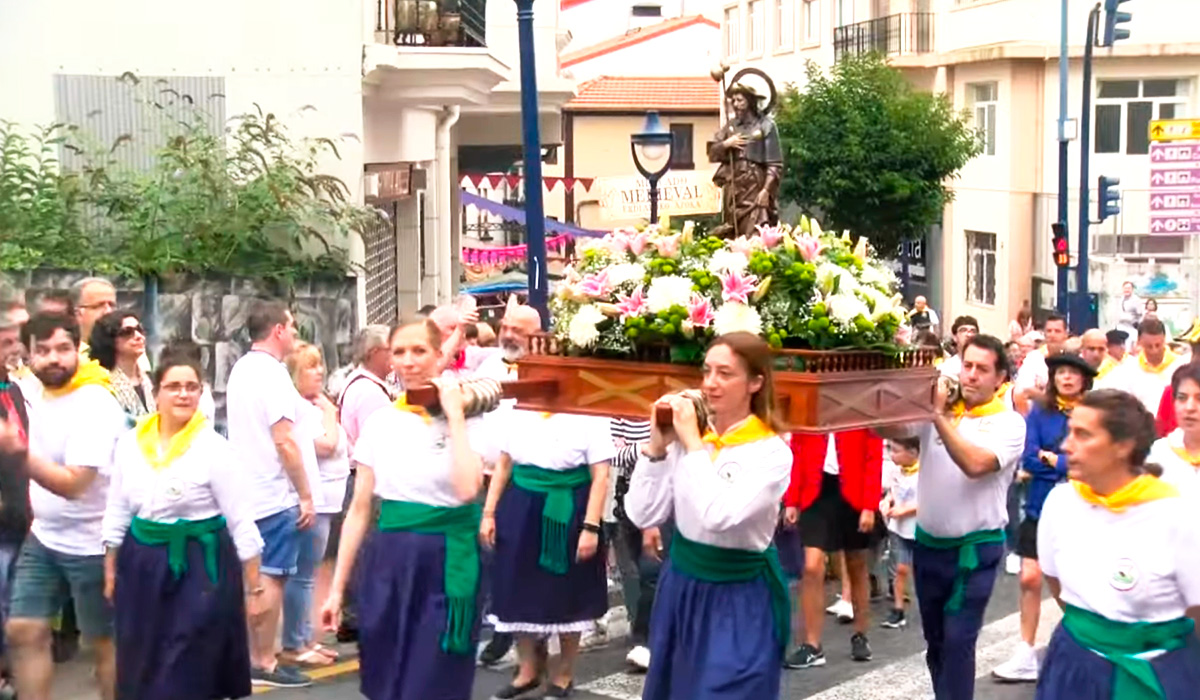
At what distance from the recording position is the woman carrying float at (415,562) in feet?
22.7

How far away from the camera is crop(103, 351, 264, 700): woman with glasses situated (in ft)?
23.4

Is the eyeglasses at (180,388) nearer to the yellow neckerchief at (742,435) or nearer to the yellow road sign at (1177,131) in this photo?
the yellow neckerchief at (742,435)

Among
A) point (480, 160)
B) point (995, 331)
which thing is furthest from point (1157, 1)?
point (480, 160)

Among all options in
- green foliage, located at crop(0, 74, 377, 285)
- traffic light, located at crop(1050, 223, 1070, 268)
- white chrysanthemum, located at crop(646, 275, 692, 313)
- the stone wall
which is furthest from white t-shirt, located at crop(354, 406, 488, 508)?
traffic light, located at crop(1050, 223, 1070, 268)

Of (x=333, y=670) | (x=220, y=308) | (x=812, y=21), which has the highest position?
(x=812, y=21)

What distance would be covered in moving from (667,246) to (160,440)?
2251 millimetres

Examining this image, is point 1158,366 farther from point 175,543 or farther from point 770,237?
point 175,543

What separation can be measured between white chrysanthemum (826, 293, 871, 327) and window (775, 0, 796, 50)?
42.2m

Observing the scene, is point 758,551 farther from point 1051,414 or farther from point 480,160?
point 480,160

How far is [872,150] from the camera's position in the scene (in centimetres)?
3441

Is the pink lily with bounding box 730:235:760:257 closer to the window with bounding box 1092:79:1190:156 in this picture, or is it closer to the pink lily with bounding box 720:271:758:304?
the pink lily with bounding box 720:271:758:304

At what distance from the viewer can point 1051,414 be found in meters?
10.1

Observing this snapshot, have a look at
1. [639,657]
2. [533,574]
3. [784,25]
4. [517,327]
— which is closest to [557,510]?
[533,574]

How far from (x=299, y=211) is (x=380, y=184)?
7.91ft
